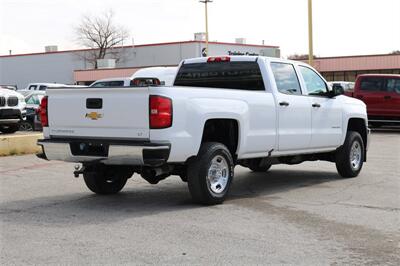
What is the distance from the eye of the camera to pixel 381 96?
20.9 m

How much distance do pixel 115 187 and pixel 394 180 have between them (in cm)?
457

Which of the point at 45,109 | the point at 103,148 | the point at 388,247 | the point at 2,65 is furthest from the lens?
the point at 2,65

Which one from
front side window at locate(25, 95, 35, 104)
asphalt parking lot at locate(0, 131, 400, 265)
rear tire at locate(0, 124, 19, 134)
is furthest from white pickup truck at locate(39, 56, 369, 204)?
front side window at locate(25, 95, 35, 104)

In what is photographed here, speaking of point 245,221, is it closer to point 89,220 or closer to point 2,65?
point 89,220

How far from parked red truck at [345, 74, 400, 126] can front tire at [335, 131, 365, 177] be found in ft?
35.5

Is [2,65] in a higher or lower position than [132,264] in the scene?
higher

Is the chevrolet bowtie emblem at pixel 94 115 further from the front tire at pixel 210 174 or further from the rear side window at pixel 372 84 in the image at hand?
the rear side window at pixel 372 84

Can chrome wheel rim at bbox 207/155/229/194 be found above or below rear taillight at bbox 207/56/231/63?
below

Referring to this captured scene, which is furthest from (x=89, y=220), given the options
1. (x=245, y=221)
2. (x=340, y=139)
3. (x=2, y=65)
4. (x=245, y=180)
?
(x=2, y=65)

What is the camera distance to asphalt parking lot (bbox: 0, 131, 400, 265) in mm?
5453

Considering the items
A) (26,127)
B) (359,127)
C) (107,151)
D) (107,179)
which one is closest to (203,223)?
(107,151)

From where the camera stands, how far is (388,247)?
19.0ft

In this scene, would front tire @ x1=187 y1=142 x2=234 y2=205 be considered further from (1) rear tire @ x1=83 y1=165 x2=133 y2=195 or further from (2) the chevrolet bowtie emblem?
(2) the chevrolet bowtie emblem

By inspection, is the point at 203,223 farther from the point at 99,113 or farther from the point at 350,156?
the point at 350,156
